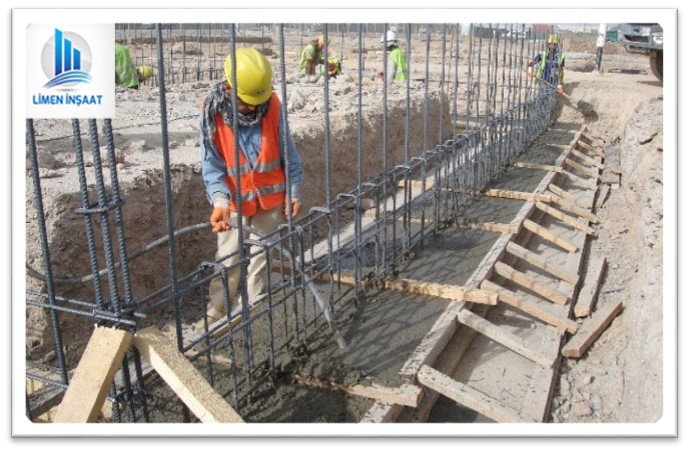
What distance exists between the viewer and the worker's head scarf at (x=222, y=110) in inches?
147

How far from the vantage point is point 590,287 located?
5781 mm

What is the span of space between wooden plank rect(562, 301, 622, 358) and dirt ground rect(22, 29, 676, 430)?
2.5 inches

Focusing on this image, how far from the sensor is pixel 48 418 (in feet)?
9.73

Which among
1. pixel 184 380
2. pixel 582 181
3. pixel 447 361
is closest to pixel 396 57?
pixel 582 181

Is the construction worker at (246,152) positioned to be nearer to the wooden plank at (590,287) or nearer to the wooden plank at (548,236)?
the wooden plank at (590,287)

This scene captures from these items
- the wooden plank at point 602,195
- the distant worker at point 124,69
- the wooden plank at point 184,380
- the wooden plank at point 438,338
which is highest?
the distant worker at point 124,69

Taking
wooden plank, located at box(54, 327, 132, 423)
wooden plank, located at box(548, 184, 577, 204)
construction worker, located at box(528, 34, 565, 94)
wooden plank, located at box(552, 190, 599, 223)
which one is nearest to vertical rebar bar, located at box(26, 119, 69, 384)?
wooden plank, located at box(54, 327, 132, 423)

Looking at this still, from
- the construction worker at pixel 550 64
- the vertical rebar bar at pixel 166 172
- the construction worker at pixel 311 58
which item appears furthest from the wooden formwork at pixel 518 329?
the construction worker at pixel 311 58

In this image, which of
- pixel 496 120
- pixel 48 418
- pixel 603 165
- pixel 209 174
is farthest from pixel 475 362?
pixel 603 165

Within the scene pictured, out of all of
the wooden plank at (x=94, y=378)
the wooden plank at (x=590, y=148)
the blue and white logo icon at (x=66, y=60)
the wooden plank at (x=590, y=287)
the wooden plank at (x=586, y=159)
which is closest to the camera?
the wooden plank at (x=94, y=378)

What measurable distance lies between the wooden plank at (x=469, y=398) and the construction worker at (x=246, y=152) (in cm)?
125

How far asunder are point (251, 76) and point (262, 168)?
64 centimetres

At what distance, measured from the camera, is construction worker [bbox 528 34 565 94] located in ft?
37.6
